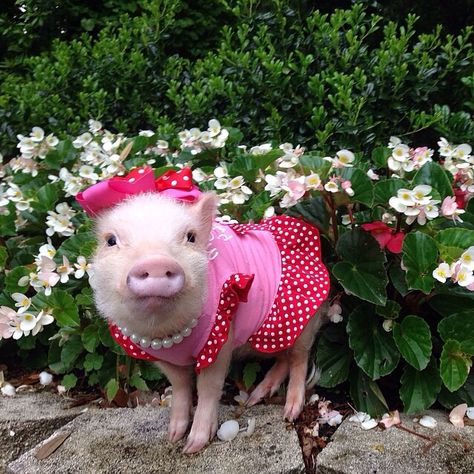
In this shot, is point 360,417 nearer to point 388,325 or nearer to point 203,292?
point 388,325

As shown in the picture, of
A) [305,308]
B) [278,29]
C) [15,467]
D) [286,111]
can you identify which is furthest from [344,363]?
[278,29]

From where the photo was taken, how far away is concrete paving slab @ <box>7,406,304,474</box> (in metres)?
1.42

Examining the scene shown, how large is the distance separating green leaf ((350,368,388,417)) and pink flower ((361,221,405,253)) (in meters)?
0.40

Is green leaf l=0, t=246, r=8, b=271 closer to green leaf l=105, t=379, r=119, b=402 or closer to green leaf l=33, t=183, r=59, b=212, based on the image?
green leaf l=33, t=183, r=59, b=212

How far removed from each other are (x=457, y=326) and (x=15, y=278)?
1.47 meters

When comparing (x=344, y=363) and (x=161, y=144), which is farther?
(x=161, y=144)

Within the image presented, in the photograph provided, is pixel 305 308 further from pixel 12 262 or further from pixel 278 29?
pixel 278 29

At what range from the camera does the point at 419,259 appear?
1568mm

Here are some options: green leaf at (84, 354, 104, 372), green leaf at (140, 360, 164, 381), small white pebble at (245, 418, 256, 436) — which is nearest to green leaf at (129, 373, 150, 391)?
green leaf at (140, 360, 164, 381)

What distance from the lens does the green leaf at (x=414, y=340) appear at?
1.56 m

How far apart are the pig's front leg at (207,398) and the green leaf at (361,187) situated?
0.57 meters

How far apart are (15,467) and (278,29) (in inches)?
104

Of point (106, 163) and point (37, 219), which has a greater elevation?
point (106, 163)

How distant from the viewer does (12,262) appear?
2145mm
